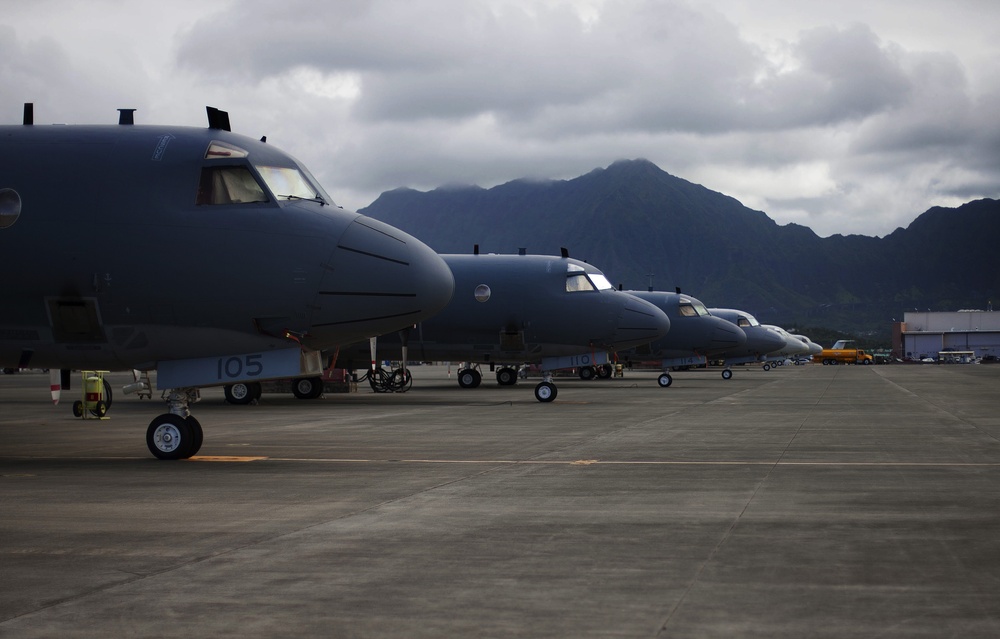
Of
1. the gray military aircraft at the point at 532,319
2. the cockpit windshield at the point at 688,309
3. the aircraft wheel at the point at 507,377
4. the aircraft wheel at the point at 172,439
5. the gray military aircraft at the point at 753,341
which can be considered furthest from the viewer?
the gray military aircraft at the point at 753,341

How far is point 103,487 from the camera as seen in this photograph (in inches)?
460

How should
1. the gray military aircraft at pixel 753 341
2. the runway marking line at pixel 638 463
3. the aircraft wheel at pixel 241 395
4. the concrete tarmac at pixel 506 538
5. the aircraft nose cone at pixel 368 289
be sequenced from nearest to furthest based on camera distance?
the concrete tarmac at pixel 506 538
the runway marking line at pixel 638 463
the aircraft nose cone at pixel 368 289
the aircraft wheel at pixel 241 395
the gray military aircraft at pixel 753 341

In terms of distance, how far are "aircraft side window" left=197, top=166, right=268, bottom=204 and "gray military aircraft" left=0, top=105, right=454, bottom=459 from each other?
0.01m

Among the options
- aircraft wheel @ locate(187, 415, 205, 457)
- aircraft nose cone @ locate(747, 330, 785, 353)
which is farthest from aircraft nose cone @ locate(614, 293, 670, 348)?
aircraft nose cone @ locate(747, 330, 785, 353)

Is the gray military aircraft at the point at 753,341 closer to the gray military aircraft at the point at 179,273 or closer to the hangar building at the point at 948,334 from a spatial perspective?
the gray military aircraft at the point at 179,273

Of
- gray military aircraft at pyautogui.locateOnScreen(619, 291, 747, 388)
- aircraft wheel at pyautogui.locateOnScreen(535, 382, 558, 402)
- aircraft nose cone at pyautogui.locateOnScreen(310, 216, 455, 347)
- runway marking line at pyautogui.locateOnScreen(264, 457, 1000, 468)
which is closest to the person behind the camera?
runway marking line at pyautogui.locateOnScreen(264, 457, 1000, 468)

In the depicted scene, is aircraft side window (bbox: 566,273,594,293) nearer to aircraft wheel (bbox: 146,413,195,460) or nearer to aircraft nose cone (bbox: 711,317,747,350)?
aircraft nose cone (bbox: 711,317,747,350)

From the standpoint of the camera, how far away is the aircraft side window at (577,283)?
34719 millimetres

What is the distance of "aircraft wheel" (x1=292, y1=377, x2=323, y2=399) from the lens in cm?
3509

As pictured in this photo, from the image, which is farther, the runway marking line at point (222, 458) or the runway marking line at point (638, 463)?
the runway marking line at point (222, 458)

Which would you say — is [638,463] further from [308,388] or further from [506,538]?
[308,388]

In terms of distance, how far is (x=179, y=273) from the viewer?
46.6 feet

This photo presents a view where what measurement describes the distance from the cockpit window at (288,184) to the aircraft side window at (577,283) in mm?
19795

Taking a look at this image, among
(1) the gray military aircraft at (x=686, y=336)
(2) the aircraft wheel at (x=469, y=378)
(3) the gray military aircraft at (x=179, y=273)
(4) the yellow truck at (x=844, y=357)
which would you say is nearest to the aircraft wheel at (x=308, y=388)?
(2) the aircraft wheel at (x=469, y=378)
